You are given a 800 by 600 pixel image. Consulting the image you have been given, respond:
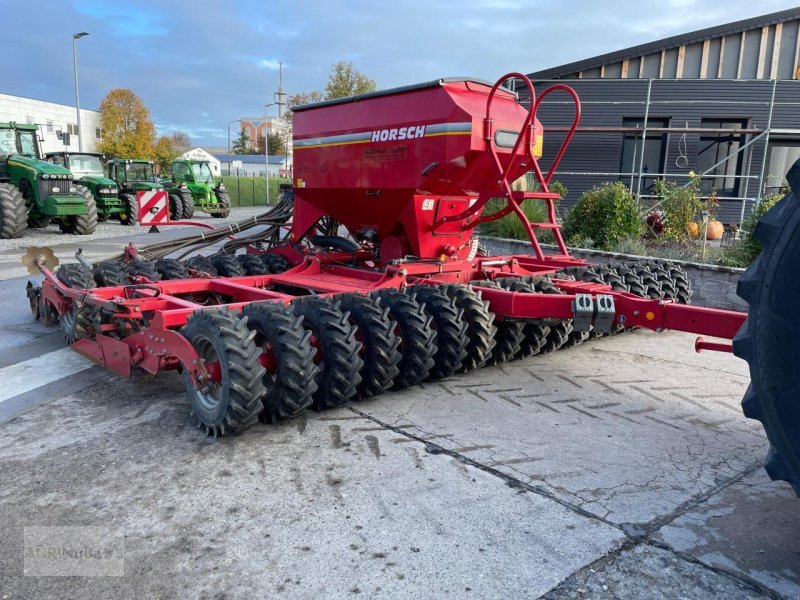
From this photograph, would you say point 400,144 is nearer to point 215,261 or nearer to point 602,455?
point 215,261

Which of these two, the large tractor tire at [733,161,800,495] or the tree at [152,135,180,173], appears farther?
the tree at [152,135,180,173]

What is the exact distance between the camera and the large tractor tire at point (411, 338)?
14.4 feet

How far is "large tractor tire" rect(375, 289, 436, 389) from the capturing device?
440 centimetres

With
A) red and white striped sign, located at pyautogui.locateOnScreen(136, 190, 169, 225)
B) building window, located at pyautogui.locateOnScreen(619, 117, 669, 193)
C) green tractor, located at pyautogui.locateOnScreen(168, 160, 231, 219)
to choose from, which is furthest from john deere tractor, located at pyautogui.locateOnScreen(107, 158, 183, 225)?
building window, located at pyautogui.locateOnScreen(619, 117, 669, 193)

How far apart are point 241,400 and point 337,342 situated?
0.73 m

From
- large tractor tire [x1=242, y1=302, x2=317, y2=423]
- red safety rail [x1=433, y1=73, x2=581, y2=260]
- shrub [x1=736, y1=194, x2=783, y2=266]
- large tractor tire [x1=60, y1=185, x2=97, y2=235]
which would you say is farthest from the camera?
large tractor tire [x1=60, y1=185, x2=97, y2=235]

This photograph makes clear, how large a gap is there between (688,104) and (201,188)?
1834 centimetres

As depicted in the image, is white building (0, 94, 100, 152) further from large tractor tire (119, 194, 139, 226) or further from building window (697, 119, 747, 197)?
building window (697, 119, 747, 197)

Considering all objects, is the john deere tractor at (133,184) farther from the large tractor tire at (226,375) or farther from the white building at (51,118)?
the white building at (51,118)

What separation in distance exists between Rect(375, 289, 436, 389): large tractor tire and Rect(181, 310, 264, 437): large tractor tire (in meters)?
1.10

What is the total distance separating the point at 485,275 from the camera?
6.04 m

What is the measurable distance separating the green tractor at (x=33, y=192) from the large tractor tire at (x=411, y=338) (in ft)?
45.0

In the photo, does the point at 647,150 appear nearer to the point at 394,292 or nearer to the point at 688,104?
the point at 688,104

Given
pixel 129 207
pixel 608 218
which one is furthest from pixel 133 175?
pixel 608 218
